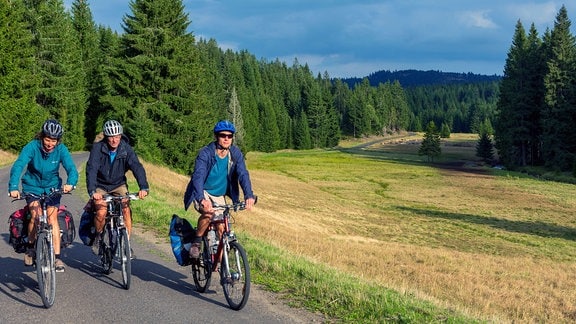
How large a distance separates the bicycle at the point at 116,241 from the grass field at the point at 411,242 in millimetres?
2032

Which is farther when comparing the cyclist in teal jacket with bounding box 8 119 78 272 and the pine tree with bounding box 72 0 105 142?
the pine tree with bounding box 72 0 105 142

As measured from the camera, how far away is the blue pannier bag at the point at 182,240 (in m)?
7.71

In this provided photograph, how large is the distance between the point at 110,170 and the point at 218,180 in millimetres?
1894

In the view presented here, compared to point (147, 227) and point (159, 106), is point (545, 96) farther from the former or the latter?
point (147, 227)

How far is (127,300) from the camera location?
7.30 meters

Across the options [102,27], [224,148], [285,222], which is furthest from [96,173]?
[102,27]

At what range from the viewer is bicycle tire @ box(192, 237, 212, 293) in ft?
24.6

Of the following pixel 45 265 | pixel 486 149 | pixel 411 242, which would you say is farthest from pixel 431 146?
pixel 45 265

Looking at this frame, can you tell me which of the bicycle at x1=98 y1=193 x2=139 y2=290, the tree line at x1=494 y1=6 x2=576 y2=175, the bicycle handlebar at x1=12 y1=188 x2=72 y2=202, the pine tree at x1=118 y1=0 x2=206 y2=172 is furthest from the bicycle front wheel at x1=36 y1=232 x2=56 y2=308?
the tree line at x1=494 y1=6 x2=576 y2=175

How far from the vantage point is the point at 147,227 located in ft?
43.8

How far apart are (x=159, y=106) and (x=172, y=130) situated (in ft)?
7.02

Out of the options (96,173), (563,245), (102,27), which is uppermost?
(102,27)

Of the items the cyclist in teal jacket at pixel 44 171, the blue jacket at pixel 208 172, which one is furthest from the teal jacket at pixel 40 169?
the blue jacket at pixel 208 172

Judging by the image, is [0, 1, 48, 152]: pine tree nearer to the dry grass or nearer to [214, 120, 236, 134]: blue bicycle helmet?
the dry grass
